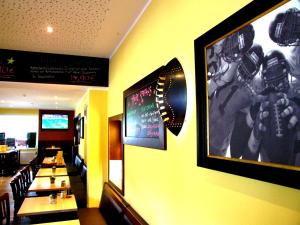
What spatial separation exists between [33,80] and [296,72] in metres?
3.82

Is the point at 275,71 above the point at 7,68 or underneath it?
underneath

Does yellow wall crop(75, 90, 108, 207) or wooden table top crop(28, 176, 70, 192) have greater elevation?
yellow wall crop(75, 90, 108, 207)

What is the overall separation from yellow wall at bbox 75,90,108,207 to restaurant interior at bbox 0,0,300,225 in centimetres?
2

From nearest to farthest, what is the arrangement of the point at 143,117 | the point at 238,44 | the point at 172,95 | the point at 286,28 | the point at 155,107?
the point at 286,28 < the point at 238,44 < the point at 172,95 < the point at 155,107 < the point at 143,117

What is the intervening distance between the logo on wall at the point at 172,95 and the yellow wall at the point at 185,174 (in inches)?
2.1

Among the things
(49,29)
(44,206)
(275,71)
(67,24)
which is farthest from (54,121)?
(275,71)

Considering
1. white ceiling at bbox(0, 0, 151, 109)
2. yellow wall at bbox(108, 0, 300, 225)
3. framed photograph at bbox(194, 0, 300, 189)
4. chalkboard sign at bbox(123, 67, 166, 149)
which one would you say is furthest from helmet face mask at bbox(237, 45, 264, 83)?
white ceiling at bbox(0, 0, 151, 109)

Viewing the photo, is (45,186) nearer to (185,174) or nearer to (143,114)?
(143,114)

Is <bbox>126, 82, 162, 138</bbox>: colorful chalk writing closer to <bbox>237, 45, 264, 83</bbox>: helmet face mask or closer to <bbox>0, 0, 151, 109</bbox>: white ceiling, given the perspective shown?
<bbox>0, 0, 151, 109</bbox>: white ceiling

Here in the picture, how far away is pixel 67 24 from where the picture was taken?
3.00 meters

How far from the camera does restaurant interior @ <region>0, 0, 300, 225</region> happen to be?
1329mm

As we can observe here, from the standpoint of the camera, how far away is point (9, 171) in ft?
33.9

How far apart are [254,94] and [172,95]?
0.84m

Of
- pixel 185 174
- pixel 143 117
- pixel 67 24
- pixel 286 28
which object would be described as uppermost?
pixel 67 24
